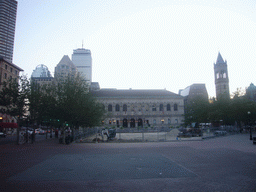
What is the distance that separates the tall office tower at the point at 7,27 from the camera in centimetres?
12975

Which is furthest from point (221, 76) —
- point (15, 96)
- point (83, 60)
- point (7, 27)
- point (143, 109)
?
point (7, 27)

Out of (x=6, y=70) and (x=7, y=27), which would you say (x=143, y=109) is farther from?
(x=7, y=27)

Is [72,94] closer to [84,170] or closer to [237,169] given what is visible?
[84,170]

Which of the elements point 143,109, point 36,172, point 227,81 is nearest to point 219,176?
point 36,172

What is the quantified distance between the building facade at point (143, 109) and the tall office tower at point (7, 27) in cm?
9490

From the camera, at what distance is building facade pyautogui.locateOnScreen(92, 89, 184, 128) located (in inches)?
3039

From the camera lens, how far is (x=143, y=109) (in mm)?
78000

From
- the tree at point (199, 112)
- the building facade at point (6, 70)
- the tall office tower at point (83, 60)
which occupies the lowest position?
the tree at point (199, 112)

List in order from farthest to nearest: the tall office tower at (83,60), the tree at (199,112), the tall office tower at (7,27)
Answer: the tall office tower at (83,60), the tall office tower at (7,27), the tree at (199,112)

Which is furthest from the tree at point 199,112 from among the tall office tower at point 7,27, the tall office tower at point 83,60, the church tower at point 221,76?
the tall office tower at point 83,60

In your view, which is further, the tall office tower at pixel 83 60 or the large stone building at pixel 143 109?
the tall office tower at pixel 83 60

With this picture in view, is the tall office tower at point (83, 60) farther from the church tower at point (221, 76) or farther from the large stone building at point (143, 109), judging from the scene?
the church tower at point (221, 76)

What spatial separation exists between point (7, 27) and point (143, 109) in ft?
390

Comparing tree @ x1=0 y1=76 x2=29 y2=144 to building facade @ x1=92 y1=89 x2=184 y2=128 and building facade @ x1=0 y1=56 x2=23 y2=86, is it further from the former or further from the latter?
building facade @ x1=92 y1=89 x2=184 y2=128
